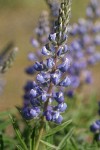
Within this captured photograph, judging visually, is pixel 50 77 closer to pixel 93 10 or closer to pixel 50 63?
pixel 50 63

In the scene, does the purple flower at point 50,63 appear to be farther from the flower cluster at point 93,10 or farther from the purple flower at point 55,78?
the flower cluster at point 93,10

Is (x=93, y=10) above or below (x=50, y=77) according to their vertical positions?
above

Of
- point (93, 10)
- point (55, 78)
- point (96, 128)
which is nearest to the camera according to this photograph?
point (55, 78)

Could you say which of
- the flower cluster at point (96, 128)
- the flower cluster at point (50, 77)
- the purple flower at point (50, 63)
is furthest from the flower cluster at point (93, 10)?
the purple flower at point (50, 63)

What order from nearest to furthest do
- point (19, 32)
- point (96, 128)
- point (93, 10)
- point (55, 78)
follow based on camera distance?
point (55, 78), point (96, 128), point (93, 10), point (19, 32)

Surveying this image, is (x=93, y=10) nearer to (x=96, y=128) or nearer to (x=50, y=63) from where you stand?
(x=96, y=128)

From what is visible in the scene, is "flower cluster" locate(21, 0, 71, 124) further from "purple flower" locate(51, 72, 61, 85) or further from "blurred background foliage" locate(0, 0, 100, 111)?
"blurred background foliage" locate(0, 0, 100, 111)

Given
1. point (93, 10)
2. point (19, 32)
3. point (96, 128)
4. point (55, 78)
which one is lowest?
point (96, 128)

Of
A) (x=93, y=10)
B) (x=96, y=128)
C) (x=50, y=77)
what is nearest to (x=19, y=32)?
(x=93, y=10)

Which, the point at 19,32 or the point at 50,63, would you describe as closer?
the point at 50,63

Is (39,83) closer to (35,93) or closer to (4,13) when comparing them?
(35,93)
